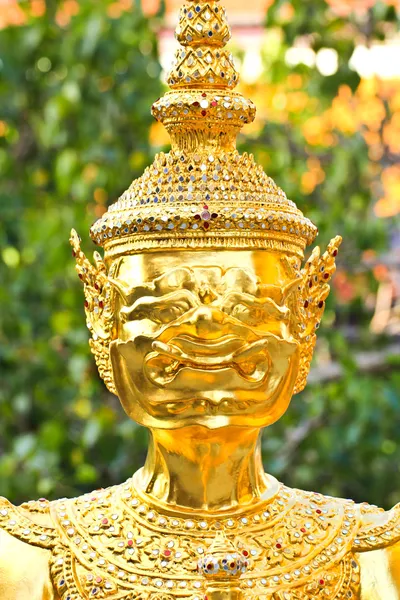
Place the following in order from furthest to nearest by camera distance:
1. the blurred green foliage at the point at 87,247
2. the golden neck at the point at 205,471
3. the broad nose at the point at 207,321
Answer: the blurred green foliage at the point at 87,247 → the golden neck at the point at 205,471 → the broad nose at the point at 207,321

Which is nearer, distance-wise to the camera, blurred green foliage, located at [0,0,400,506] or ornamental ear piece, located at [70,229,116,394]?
ornamental ear piece, located at [70,229,116,394]

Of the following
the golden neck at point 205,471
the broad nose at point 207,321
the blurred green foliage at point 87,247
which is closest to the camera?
the broad nose at point 207,321

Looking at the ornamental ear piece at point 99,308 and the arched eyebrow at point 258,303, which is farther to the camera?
the ornamental ear piece at point 99,308

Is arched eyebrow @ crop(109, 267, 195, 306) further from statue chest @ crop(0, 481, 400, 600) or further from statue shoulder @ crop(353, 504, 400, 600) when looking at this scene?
statue shoulder @ crop(353, 504, 400, 600)

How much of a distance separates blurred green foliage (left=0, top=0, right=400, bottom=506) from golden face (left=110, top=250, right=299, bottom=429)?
6.79 ft

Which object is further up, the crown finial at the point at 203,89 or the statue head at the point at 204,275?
the crown finial at the point at 203,89

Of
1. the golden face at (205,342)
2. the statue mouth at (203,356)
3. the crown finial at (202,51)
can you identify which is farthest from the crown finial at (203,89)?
the statue mouth at (203,356)

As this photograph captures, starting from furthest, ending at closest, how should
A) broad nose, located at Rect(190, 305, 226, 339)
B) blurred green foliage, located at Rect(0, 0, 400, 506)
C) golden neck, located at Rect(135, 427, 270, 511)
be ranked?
blurred green foliage, located at Rect(0, 0, 400, 506)
golden neck, located at Rect(135, 427, 270, 511)
broad nose, located at Rect(190, 305, 226, 339)

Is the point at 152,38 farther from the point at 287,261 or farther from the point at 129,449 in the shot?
the point at 287,261

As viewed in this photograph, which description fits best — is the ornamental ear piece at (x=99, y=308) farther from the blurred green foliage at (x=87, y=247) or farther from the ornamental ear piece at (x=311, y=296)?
the blurred green foliage at (x=87, y=247)

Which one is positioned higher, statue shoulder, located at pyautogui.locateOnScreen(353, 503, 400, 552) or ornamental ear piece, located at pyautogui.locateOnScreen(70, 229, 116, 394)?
ornamental ear piece, located at pyautogui.locateOnScreen(70, 229, 116, 394)

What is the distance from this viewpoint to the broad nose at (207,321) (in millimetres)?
2053

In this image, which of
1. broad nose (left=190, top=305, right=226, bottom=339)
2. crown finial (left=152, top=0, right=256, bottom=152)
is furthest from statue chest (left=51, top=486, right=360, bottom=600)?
crown finial (left=152, top=0, right=256, bottom=152)

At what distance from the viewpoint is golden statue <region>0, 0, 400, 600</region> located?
2080 mm
